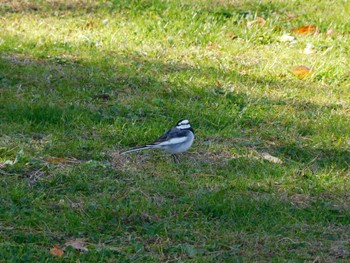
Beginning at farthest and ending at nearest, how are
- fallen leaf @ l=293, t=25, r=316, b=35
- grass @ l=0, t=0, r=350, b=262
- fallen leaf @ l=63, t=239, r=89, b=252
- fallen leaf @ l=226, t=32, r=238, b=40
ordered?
fallen leaf @ l=293, t=25, r=316, b=35 → fallen leaf @ l=226, t=32, r=238, b=40 → grass @ l=0, t=0, r=350, b=262 → fallen leaf @ l=63, t=239, r=89, b=252

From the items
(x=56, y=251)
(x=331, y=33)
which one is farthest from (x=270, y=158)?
(x=331, y=33)

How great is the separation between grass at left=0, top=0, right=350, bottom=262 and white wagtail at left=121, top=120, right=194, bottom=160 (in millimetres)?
162

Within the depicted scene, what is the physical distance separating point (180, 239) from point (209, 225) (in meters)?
0.32

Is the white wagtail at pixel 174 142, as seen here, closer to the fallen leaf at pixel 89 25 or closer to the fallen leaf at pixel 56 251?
the fallen leaf at pixel 56 251

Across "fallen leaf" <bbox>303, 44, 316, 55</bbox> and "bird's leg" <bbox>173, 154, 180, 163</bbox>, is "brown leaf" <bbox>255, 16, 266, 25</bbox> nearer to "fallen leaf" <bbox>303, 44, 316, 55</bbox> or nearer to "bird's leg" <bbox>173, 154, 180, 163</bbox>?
"fallen leaf" <bbox>303, 44, 316, 55</bbox>

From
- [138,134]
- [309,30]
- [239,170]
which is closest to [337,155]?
[239,170]

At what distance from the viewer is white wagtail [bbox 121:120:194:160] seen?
725 cm

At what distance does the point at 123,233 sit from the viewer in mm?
5938

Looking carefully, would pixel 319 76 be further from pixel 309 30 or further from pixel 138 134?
pixel 138 134

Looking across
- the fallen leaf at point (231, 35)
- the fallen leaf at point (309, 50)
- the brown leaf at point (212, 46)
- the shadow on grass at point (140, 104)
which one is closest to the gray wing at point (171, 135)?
the shadow on grass at point (140, 104)

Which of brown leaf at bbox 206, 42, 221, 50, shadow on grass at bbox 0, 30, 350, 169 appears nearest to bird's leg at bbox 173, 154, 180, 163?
shadow on grass at bbox 0, 30, 350, 169

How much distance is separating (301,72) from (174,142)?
10.5 feet

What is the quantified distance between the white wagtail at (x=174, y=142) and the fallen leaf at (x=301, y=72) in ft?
9.53

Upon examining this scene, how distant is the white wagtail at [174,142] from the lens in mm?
7246
